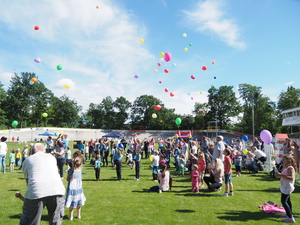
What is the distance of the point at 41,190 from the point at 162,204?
404cm

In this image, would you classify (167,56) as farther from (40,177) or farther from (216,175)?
(40,177)

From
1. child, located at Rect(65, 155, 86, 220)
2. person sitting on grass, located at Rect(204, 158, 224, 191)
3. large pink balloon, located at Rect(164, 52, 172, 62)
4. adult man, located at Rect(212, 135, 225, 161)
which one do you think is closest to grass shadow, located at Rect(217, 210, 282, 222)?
person sitting on grass, located at Rect(204, 158, 224, 191)

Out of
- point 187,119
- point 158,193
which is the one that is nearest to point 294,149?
point 158,193

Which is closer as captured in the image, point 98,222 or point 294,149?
point 98,222

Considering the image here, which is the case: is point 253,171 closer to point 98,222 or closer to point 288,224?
point 288,224

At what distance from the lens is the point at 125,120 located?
77250 mm

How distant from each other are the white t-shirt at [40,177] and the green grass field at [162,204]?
2116mm

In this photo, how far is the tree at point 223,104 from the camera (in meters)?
61.5

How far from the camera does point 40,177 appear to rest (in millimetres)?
3078

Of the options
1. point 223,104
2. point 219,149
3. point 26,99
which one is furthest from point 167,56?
point 26,99

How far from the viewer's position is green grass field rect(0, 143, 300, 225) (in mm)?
4949

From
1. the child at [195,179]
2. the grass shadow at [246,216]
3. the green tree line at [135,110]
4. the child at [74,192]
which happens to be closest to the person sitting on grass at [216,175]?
the child at [195,179]

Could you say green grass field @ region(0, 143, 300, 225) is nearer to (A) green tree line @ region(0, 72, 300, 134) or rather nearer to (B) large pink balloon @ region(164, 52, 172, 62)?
(B) large pink balloon @ region(164, 52, 172, 62)

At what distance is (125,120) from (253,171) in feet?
222
